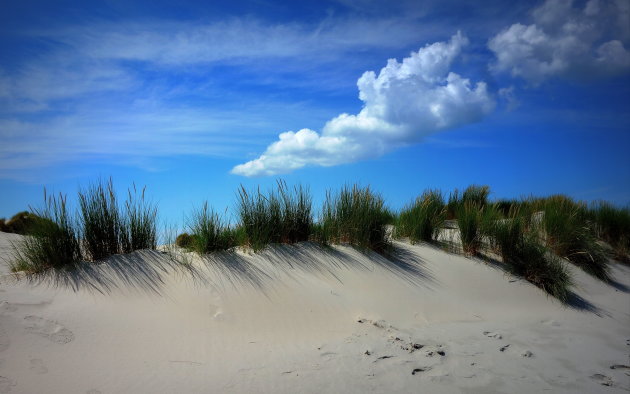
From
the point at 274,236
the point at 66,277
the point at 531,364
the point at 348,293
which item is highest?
the point at 274,236

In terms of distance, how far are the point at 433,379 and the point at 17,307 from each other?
3909 mm

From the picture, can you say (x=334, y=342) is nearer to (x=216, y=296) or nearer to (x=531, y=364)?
(x=216, y=296)

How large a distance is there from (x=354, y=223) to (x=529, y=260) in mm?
3007

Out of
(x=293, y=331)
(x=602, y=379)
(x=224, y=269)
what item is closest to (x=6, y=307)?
(x=224, y=269)

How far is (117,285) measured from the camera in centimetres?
464

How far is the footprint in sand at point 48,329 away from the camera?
3.76 metres

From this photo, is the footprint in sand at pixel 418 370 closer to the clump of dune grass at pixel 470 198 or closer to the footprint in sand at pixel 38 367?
the footprint in sand at pixel 38 367

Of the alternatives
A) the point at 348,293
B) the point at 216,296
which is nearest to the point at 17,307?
the point at 216,296

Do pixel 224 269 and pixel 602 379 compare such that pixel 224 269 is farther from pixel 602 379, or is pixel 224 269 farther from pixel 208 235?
pixel 602 379

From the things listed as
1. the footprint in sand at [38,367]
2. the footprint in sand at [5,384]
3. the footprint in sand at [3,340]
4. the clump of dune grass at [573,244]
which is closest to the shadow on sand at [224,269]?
the footprint in sand at [3,340]

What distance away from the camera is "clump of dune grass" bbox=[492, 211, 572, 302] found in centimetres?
655

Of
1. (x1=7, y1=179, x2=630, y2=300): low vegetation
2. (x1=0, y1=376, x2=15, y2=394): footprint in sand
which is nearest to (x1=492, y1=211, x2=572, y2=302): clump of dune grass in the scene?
(x1=7, y1=179, x2=630, y2=300): low vegetation

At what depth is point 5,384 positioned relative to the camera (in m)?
3.17

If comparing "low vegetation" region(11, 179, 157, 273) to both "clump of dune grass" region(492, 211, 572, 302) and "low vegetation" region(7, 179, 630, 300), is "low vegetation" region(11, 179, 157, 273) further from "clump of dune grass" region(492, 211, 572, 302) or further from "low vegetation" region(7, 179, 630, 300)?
"clump of dune grass" region(492, 211, 572, 302)
